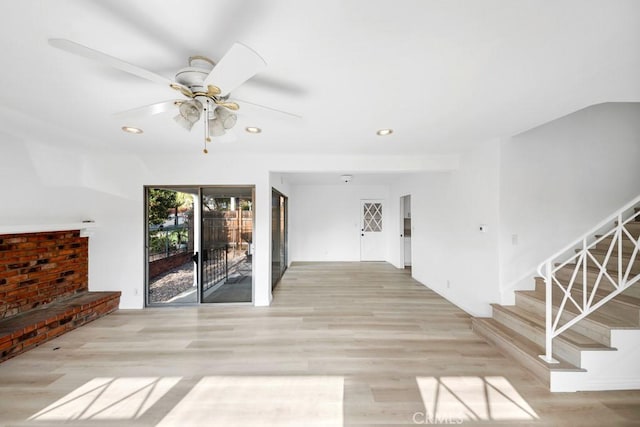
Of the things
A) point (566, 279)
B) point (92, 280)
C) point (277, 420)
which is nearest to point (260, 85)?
point (277, 420)

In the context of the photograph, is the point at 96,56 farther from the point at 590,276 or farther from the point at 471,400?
the point at 590,276

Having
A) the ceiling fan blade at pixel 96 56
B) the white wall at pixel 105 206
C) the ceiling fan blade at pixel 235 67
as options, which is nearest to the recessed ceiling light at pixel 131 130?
the white wall at pixel 105 206

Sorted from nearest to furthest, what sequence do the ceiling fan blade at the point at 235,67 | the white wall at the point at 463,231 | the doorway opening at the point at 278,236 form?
1. the ceiling fan blade at the point at 235,67
2. the white wall at the point at 463,231
3. the doorway opening at the point at 278,236

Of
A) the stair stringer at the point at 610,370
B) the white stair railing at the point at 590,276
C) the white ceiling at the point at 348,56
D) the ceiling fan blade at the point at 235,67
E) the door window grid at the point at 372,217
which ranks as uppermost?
the white ceiling at the point at 348,56

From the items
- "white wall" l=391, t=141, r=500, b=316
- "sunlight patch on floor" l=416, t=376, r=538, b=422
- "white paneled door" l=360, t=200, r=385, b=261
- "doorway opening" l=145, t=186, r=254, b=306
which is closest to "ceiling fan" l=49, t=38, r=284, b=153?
"doorway opening" l=145, t=186, r=254, b=306

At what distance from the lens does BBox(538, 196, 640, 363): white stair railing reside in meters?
2.07

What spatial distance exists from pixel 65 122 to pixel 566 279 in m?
5.81

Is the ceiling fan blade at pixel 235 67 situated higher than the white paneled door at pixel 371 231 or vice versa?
the ceiling fan blade at pixel 235 67

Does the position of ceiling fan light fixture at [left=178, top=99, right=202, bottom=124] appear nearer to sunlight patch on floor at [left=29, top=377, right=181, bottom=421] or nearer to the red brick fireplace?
sunlight patch on floor at [left=29, top=377, right=181, bottom=421]

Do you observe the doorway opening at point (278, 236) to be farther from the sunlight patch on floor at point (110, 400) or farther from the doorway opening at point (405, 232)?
the doorway opening at point (405, 232)

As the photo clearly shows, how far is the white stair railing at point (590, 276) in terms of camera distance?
2074mm

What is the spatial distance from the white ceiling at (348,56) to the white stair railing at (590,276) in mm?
1213

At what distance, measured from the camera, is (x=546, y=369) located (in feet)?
6.84

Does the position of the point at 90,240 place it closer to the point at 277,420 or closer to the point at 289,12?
the point at 277,420
